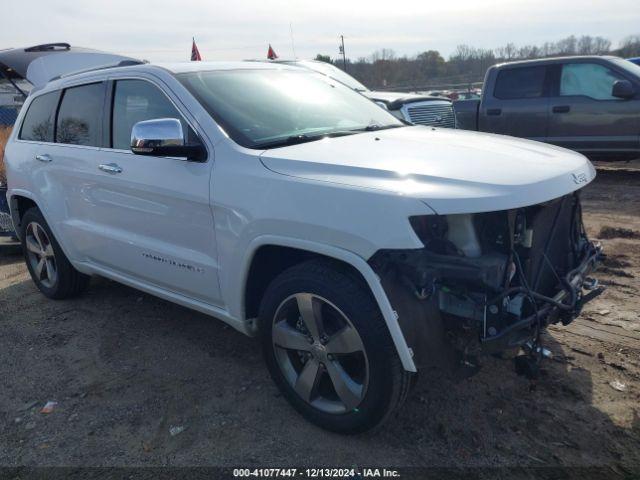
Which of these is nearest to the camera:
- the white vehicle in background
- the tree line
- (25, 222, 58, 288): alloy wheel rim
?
(25, 222, 58, 288): alloy wheel rim

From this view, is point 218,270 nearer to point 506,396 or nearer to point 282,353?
point 282,353

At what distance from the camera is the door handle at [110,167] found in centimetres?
364

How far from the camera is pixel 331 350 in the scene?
Answer: 8.87 feet

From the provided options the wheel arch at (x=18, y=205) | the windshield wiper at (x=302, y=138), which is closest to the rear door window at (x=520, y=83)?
the windshield wiper at (x=302, y=138)

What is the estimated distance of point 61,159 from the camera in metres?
4.26

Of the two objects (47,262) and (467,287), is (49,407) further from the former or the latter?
(467,287)

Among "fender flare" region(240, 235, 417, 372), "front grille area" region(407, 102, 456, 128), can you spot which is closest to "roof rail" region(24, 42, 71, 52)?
"front grille area" region(407, 102, 456, 128)

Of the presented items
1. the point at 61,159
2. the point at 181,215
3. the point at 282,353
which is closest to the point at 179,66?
the point at 181,215

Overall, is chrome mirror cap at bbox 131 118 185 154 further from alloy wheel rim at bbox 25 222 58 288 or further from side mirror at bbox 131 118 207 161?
alloy wheel rim at bbox 25 222 58 288

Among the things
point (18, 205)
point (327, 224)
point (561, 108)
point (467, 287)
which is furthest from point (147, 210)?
point (561, 108)

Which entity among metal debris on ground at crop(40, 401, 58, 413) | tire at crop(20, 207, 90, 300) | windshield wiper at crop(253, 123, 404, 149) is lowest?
metal debris on ground at crop(40, 401, 58, 413)

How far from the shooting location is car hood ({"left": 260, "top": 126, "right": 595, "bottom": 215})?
2352 millimetres

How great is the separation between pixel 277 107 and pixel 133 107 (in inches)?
41.1

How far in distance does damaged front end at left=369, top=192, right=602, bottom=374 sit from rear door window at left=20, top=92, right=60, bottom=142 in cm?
349
